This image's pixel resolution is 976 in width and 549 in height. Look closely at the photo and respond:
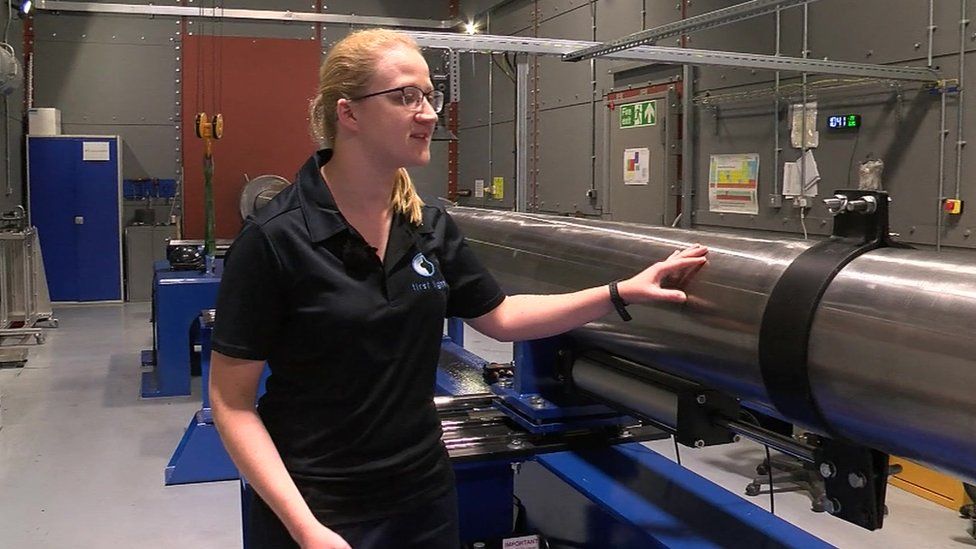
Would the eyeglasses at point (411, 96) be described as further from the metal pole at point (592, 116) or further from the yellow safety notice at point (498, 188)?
the yellow safety notice at point (498, 188)

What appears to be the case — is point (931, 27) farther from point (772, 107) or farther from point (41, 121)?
point (41, 121)

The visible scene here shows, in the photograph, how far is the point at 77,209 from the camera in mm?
9008

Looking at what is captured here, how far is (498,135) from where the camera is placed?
9.31 meters

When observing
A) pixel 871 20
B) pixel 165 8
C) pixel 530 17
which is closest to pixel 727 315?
pixel 871 20

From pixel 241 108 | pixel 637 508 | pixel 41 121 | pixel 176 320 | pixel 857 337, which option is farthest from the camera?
pixel 41 121

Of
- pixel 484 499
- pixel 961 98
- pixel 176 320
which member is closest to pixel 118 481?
pixel 176 320

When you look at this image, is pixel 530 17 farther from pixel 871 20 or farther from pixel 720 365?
pixel 720 365

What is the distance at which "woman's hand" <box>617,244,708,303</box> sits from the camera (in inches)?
55.3

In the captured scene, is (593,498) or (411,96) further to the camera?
(593,498)

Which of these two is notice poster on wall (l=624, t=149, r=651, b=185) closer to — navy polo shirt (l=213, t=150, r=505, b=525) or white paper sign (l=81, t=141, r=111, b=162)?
navy polo shirt (l=213, t=150, r=505, b=525)

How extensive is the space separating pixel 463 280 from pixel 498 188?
7.83 meters

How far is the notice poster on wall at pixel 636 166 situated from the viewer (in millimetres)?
6367

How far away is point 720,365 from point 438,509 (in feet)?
1.61

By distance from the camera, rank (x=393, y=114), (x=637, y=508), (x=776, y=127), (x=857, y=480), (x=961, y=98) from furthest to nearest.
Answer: (x=776, y=127)
(x=961, y=98)
(x=637, y=508)
(x=393, y=114)
(x=857, y=480)
